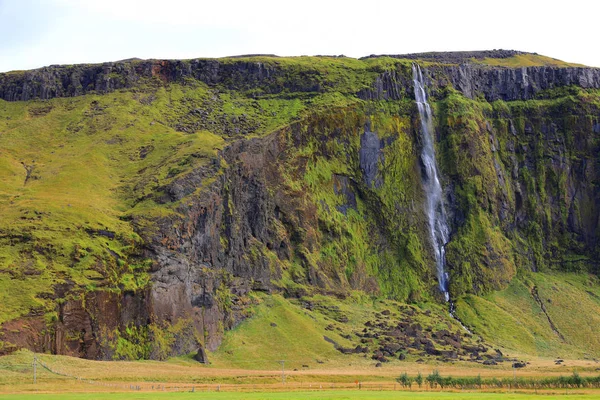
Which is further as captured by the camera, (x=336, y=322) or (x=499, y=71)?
A: (x=499, y=71)

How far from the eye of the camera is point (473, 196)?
573 ft

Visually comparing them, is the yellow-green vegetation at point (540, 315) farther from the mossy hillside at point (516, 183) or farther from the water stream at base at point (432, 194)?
the water stream at base at point (432, 194)

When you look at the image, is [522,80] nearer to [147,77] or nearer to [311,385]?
[147,77]

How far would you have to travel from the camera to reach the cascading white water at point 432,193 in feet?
552

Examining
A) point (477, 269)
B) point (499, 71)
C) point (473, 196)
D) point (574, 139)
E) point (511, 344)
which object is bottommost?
point (511, 344)

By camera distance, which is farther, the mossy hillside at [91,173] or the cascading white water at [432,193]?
the cascading white water at [432,193]

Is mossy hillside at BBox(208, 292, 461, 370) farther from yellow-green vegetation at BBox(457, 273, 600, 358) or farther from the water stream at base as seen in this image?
the water stream at base

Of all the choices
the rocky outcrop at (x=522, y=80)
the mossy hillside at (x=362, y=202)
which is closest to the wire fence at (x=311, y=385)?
the mossy hillside at (x=362, y=202)

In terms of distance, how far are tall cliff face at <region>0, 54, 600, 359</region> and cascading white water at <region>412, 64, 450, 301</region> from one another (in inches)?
71.2

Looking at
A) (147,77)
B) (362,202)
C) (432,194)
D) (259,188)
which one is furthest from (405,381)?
(147,77)

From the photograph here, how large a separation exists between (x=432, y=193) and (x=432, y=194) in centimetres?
18

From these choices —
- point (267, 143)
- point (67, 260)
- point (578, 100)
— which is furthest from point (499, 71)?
point (67, 260)

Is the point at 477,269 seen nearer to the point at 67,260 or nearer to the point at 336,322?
the point at 336,322

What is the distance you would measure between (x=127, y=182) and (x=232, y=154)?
16565 millimetres
